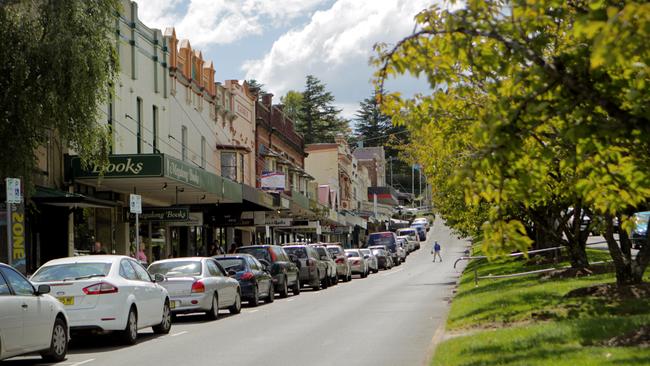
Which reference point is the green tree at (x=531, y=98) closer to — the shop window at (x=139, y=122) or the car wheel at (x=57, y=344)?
the car wheel at (x=57, y=344)

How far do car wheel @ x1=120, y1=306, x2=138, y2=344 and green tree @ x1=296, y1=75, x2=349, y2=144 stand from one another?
329 ft

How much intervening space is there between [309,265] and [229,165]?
47.0 ft

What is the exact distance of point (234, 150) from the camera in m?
48.2

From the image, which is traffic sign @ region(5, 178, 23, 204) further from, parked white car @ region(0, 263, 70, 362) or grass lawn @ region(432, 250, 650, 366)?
grass lawn @ region(432, 250, 650, 366)

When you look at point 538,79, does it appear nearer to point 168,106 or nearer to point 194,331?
point 194,331

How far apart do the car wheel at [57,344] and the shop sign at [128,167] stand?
1412 cm

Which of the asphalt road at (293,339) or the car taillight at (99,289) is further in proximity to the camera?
the car taillight at (99,289)

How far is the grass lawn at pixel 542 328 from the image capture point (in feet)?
36.0

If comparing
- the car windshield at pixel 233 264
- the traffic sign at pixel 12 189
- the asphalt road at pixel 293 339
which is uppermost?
the traffic sign at pixel 12 189

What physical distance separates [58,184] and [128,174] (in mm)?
2034

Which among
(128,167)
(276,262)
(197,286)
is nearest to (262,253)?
(276,262)

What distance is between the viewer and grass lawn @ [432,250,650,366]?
11.0 m

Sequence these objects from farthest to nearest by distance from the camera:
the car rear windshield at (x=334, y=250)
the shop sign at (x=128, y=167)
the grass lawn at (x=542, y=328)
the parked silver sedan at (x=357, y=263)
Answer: the parked silver sedan at (x=357, y=263), the car rear windshield at (x=334, y=250), the shop sign at (x=128, y=167), the grass lawn at (x=542, y=328)

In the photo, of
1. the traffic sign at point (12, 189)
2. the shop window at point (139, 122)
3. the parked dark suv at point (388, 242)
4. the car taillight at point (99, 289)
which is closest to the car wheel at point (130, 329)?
the car taillight at point (99, 289)
